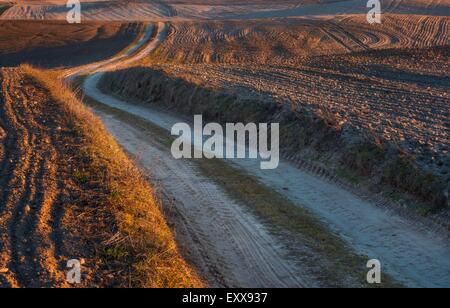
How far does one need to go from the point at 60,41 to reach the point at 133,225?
5902cm

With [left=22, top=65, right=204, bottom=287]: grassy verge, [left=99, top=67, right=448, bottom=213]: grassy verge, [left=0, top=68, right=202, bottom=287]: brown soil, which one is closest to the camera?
[left=0, top=68, right=202, bottom=287]: brown soil

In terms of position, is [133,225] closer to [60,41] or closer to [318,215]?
[318,215]

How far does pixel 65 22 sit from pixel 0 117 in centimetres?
6228

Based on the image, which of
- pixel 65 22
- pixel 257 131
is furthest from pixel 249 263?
pixel 65 22

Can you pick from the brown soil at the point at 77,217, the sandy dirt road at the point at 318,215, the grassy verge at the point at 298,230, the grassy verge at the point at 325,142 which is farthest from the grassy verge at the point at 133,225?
the grassy verge at the point at 325,142

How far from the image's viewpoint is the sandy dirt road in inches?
387

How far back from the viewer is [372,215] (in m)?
12.4

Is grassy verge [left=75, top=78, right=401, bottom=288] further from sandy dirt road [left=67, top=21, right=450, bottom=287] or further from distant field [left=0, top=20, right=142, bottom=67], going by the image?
distant field [left=0, top=20, right=142, bottom=67]

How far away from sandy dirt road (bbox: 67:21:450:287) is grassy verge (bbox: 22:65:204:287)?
850 mm

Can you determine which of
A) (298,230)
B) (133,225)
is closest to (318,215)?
(298,230)

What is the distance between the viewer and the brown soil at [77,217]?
8539 mm

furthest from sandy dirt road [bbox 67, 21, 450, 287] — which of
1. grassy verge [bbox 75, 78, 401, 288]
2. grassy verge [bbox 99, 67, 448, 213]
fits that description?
grassy verge [bbox 99, 67, 448, 213]

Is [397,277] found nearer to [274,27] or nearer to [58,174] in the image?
[58,174]
